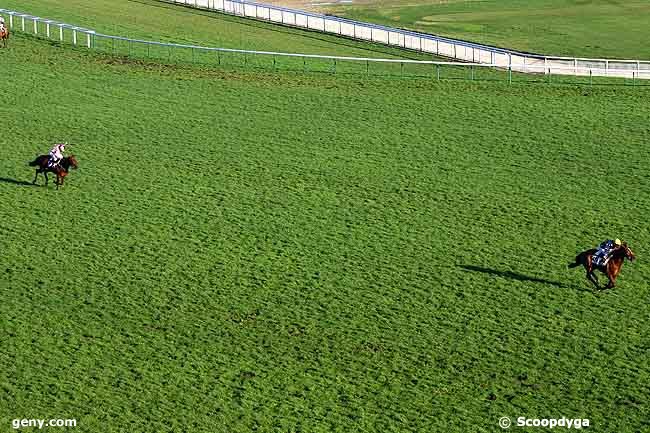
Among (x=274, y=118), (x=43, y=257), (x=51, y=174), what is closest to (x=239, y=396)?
(x=43, y=257)

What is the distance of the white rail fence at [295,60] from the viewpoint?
165 feet

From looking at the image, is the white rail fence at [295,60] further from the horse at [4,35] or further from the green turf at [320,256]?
the green turf at [320,256]

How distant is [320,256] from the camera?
3067cm

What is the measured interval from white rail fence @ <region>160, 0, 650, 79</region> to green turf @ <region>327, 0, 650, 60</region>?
162 inches

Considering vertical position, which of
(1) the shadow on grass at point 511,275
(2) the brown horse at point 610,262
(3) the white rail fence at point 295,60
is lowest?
(1) the shadow on grass at point 511,275

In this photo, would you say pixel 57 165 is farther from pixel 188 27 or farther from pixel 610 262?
pixel 188 27

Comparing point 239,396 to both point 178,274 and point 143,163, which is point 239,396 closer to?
point 178,274

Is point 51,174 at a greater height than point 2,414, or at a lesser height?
greater

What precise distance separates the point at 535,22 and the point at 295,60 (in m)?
23.0

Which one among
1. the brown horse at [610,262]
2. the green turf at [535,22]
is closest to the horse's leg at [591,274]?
the brown horse at [610,262]

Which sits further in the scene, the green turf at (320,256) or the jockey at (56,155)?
the jockey at (56,155)

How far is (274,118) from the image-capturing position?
143ft

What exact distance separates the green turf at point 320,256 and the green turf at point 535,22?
616 inches

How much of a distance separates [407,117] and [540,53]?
736 inches
